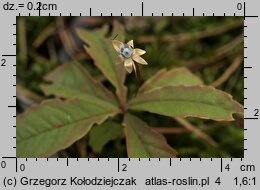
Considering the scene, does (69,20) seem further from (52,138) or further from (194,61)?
(52,138)

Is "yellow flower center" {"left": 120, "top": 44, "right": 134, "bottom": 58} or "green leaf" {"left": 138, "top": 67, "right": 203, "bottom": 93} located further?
"green leaf" {"left": 138, "top": 67, "right": 203, "bottom": 93}

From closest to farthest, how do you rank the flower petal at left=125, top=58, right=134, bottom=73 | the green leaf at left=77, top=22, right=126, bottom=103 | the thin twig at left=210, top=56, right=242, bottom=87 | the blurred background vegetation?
the flower petal at left=125, top=58, right=134, bottom=73 → the green leaf at left=77, top=22, right=126, bottom=103 → the blurred background vegetation → the thin twig at left=210, top=56, right=242, bottom=87

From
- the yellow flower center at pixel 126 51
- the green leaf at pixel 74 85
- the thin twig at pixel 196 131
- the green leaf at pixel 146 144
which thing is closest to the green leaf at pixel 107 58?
the green leaf at pixel 74 85

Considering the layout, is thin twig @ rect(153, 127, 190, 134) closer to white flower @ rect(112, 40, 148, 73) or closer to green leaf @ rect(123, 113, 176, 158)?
green leaf @ rect(123, 113, 176, 158)

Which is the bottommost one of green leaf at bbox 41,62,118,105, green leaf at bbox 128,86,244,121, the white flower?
green leaf at bbox 128,86,244,121

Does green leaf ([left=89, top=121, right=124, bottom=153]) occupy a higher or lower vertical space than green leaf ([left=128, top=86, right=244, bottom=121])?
lower

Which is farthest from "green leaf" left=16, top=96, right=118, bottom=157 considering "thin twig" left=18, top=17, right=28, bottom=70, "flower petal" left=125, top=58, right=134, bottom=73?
"thin twig" left=18, top=17, right=28, bottom=70

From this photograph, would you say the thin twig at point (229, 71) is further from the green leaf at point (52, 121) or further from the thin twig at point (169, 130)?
the green leaf at point (52, 121)
